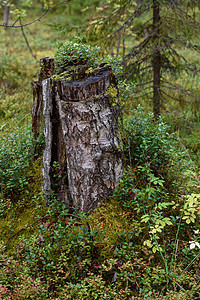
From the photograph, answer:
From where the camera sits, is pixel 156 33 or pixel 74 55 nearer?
pixel 74 55

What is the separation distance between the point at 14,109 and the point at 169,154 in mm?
4298

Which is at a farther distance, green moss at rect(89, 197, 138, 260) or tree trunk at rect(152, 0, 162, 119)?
tree trunk at rect(152, 0, 162, 119)

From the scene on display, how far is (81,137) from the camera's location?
9.06 ft

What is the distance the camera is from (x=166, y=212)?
2.98m

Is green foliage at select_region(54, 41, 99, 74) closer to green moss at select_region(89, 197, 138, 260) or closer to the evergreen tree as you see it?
the evergreen tree

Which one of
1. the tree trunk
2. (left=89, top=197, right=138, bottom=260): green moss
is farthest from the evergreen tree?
(left=89, top=197, right=138, bottom=260): green moss

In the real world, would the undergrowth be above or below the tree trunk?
below

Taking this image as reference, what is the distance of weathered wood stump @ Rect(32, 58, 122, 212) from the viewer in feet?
8.73

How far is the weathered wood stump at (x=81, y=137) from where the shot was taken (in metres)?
2.66

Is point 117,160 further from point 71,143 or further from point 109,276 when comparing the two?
point 109,276

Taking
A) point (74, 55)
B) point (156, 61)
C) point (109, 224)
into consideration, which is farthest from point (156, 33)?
point (109, 224)

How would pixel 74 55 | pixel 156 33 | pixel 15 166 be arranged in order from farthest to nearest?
pixel 156 33 < pixel 15 166 < pixel 74 55

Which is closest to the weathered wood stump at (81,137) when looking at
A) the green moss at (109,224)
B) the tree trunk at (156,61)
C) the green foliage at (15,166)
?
the green moss at (109,224)

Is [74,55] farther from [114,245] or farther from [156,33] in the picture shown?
[156,33]
